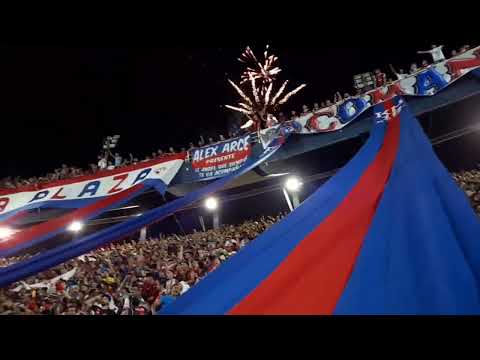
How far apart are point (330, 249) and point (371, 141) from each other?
2550mm

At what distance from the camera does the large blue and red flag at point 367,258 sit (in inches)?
74.4

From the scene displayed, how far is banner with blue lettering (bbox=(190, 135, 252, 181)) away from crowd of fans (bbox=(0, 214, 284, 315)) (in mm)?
3321

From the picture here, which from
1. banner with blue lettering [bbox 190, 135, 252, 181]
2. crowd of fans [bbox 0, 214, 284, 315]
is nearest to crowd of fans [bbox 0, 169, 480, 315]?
crowd of fans [bbox 0, 214, 284, 315]

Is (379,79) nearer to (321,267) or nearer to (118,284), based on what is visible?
(118,284)

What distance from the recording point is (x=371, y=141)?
15.0 feet

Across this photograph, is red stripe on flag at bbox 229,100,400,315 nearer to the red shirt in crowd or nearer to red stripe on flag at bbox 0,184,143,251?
red stripe on flag at bbox 0,184,143,251

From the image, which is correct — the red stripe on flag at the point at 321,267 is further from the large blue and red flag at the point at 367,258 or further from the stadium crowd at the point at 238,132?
the stadium crowd at the point at 238,132

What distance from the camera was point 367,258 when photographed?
Result: 2271 mm

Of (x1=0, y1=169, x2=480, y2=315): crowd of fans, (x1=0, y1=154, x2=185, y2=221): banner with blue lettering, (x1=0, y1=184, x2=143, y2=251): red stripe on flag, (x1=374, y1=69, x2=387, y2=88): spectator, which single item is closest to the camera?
(x1=0, y1=184, x2=143, y2=251): red stripe on flag

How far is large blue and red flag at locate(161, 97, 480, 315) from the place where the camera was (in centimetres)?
189
